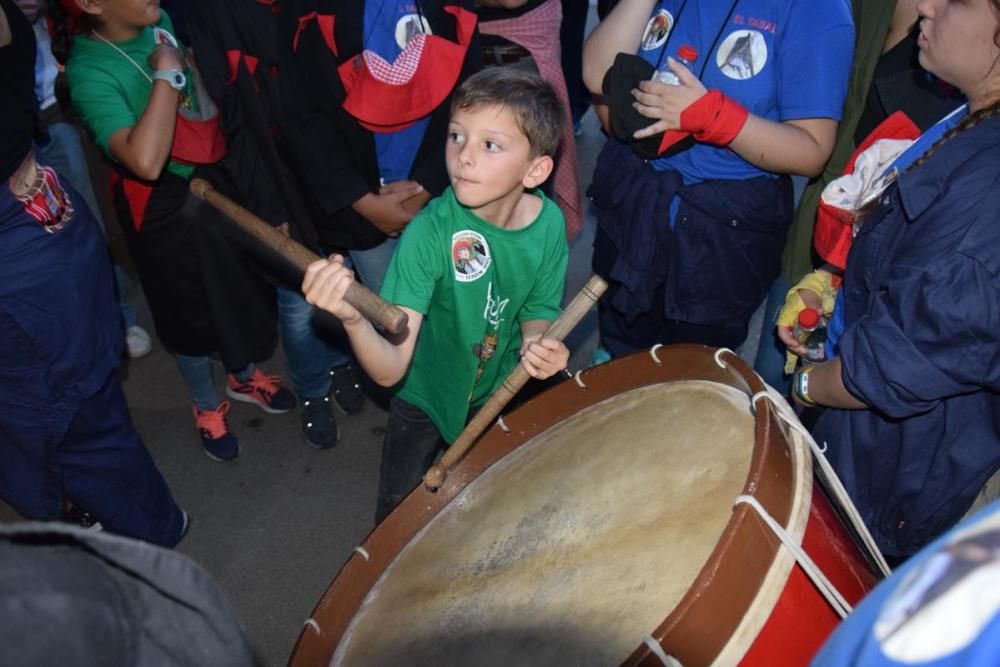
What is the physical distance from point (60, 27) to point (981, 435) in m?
2.24

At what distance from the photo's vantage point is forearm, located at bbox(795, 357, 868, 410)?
1491 millimetres

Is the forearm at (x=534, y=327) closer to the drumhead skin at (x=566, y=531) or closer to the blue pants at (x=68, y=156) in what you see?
the drumhead skin at (x=566, y=531)

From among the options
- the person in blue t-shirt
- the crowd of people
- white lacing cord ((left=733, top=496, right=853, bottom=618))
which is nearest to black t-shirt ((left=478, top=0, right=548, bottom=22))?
the crowd of people

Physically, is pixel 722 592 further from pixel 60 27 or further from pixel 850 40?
pixel 60 27

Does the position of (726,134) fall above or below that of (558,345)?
above

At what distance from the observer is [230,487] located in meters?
2.63

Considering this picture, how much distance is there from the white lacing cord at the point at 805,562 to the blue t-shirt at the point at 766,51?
1094 millimetres

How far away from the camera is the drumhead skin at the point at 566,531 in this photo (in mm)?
1388

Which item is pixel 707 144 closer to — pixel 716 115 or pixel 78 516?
pixel 716 115

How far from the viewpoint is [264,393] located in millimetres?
2877

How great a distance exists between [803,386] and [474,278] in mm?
718

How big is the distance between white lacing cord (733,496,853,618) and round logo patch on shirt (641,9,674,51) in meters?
1.27

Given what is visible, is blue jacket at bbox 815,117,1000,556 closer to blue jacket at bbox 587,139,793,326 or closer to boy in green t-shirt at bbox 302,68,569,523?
blue jacket at bbox 587,139,793,326

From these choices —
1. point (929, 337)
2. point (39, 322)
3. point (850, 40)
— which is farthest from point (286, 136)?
point (929, 337)
